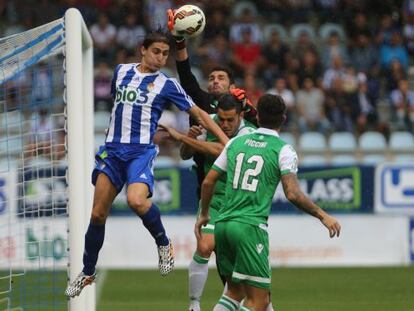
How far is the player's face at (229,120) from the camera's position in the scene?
9312 millimetres

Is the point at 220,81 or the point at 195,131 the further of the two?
the point at 220,81

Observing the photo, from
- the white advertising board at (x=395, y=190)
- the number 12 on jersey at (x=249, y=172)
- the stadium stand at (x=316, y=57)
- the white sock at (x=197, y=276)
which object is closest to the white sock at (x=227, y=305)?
the number 12 on jersey at (x=249, y=172)

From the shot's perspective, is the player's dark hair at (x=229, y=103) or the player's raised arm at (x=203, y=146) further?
the player's raised arm at (x=203, y=146)

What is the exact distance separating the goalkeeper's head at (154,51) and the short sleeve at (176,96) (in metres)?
0.18

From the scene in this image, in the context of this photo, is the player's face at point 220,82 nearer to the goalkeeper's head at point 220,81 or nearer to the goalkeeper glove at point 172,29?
the goalkeeper's head at point 220,81

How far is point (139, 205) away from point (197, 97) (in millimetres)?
1778

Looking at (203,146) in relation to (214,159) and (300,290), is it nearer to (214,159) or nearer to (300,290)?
(214,159)

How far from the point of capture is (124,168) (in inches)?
357

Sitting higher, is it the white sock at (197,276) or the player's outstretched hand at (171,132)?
the player's outstretched hand at (171,132)

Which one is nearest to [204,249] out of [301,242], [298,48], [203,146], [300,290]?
[203,146]

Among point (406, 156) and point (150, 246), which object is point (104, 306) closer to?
point (150, 246)

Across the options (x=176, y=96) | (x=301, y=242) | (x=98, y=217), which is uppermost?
(x=176, y=96)

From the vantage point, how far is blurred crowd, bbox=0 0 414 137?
778 inches

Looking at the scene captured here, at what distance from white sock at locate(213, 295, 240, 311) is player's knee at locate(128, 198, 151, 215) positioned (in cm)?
107
